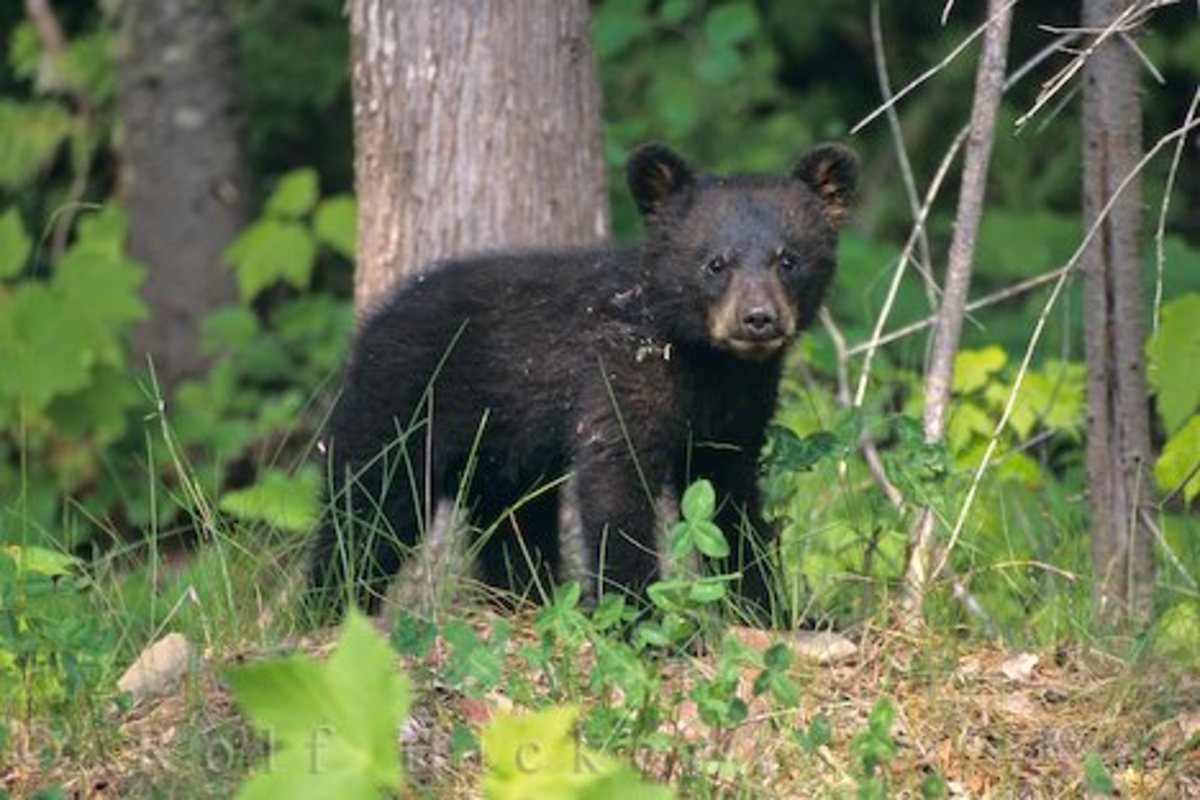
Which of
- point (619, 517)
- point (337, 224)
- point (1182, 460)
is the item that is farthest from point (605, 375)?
point (337, 224)

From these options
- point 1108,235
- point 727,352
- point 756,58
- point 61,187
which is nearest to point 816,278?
point 727,352

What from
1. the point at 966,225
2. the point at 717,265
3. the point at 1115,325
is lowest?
the point at 1115,325

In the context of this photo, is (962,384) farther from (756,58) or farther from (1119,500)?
(756,58)

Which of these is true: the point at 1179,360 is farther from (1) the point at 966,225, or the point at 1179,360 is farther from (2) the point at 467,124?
(2) the point at 467,124

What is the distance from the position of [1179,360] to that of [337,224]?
5122 millimetres

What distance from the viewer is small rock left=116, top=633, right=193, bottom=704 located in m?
5.34

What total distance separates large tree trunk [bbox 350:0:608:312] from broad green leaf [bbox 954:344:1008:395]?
139cm

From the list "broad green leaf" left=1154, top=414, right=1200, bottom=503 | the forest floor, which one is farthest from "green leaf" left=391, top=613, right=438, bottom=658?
"broad green leaf" left=1154, top=414, right=1200, bottom=503

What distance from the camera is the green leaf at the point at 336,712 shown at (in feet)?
12.4

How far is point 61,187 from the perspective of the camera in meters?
12.1

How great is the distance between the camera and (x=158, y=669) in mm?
5359

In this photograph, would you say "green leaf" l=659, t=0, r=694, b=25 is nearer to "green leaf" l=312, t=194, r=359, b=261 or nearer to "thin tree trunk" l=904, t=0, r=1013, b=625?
"green leaf" l=312, t=194, r=359, b=261

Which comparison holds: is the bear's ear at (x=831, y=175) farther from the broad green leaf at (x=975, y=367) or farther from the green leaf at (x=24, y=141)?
the green leaf at (x=24, y=141)

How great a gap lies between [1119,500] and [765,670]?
1.94 metres
